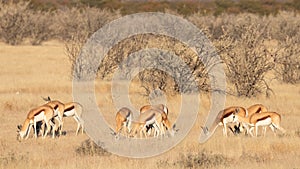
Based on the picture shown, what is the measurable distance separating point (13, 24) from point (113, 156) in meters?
36.3

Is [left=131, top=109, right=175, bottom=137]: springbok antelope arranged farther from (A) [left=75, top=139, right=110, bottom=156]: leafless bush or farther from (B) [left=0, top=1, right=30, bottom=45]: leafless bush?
(B) [left=0, top=1, right=30, bottom=45]: leafless bush

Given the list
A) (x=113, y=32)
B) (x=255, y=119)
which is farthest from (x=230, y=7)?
(x=255, y=119)

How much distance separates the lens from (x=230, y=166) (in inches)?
429

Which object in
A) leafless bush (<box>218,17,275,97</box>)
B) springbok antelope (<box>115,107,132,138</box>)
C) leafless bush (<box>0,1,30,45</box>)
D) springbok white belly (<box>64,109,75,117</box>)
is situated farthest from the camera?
leafless bush (<box>0,1,30,45</box>)

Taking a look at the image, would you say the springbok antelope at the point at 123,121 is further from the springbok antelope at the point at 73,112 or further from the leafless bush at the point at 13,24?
the leafless bush at the point at 13,24

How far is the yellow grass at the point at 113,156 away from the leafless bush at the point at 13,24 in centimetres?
1968

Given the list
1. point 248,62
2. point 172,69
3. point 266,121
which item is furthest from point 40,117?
point 248,62

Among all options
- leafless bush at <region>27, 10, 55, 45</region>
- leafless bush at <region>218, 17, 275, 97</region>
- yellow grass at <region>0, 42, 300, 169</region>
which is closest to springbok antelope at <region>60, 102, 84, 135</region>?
yellow grass at <region>0, 42, 300, 169</region>

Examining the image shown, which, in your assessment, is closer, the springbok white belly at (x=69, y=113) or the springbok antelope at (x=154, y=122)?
the springbok antelope at (x=154, y=122)

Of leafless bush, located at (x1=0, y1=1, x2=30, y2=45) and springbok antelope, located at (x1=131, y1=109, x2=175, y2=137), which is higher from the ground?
leafless bush, located at (x1=0, y1=1, x2=30, y2=45)

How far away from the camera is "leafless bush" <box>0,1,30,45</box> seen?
46406mm

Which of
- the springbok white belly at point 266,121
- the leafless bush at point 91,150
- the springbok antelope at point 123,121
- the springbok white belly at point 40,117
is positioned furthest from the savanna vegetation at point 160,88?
the springbok antelope at point 123,121

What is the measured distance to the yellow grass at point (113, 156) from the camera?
1117 centimetres

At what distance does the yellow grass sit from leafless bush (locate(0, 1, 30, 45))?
19.7 metres
